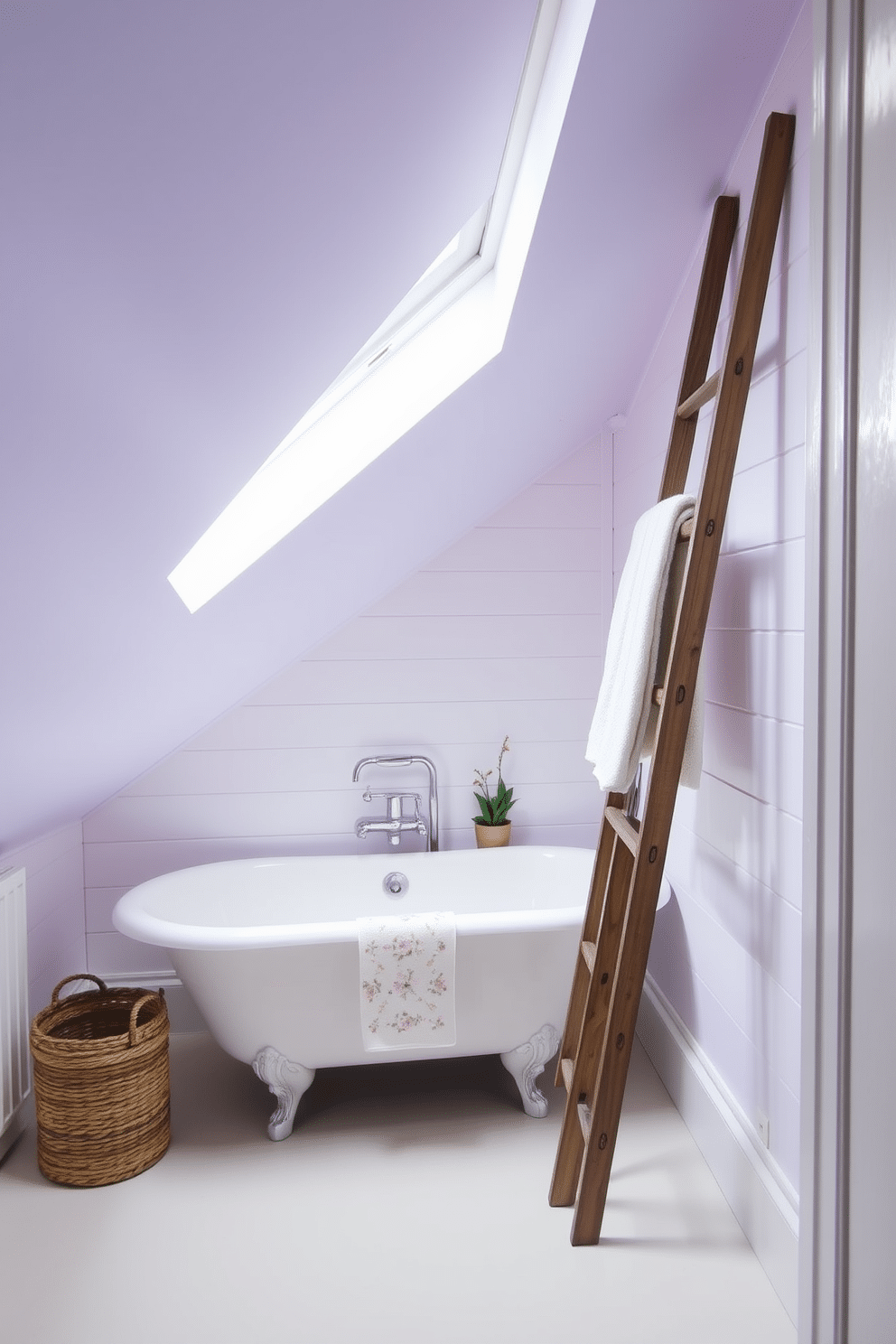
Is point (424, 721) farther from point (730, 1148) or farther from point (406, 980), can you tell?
point (730, 1148)

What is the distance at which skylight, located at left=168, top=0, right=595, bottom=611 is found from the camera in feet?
5.74

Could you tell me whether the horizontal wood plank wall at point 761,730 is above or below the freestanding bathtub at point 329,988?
above

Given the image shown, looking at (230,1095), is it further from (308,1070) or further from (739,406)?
(739,406)

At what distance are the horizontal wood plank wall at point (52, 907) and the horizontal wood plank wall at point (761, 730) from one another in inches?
73.9

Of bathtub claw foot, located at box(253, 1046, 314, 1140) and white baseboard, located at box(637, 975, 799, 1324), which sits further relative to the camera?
bathtub claw foot, located at box(253, 1046, 314, 1140)

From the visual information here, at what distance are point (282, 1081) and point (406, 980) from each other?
0.46m

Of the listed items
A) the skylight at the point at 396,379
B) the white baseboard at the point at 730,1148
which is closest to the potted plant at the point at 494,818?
the white baseboard at the point at 730,1148

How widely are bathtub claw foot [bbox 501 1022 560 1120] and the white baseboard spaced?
0.37 meters

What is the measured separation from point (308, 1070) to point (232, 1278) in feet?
1.89

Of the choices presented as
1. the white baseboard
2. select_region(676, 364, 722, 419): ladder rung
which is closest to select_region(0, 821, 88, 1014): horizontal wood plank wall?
the white baseboard

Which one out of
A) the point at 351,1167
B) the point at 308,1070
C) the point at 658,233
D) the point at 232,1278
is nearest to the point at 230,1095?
the point at 308,1070

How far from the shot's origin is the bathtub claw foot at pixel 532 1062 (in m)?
2.41

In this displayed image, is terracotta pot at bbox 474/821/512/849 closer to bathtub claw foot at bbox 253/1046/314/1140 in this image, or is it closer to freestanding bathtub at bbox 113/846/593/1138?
freestanding bathtub at bbox 113/846/593/1138

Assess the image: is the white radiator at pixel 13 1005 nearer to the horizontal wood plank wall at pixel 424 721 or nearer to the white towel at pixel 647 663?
the horizontal wood plank wall at pixel 424 721
